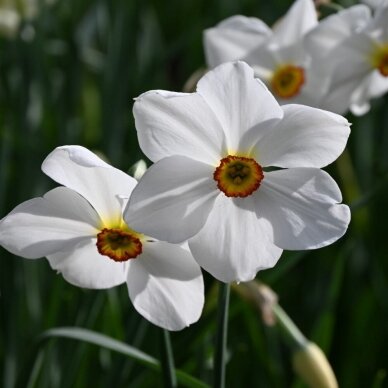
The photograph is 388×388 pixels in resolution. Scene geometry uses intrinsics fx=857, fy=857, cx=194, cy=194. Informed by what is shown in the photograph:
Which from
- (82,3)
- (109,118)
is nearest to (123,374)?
(109,118)

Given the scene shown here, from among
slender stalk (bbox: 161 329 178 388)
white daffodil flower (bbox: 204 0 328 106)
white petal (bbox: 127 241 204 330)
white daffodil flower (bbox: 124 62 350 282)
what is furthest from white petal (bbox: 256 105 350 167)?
white daffodil flower (bbox: 204 0 328 106)

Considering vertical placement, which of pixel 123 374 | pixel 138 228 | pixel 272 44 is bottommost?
pixel 123 374

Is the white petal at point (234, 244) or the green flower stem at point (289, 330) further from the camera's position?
the green flower stem at point (289, 330)

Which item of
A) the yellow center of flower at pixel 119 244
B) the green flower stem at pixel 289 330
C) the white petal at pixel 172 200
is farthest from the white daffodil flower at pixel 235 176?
the green flower stem at pixel 289 330

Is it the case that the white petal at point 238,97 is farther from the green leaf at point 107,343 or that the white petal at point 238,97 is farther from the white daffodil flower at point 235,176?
the green leaf at point 107,343

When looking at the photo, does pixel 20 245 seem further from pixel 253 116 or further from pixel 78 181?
pixel 253 116

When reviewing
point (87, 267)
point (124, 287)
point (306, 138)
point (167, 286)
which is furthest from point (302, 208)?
point (124, 287)
